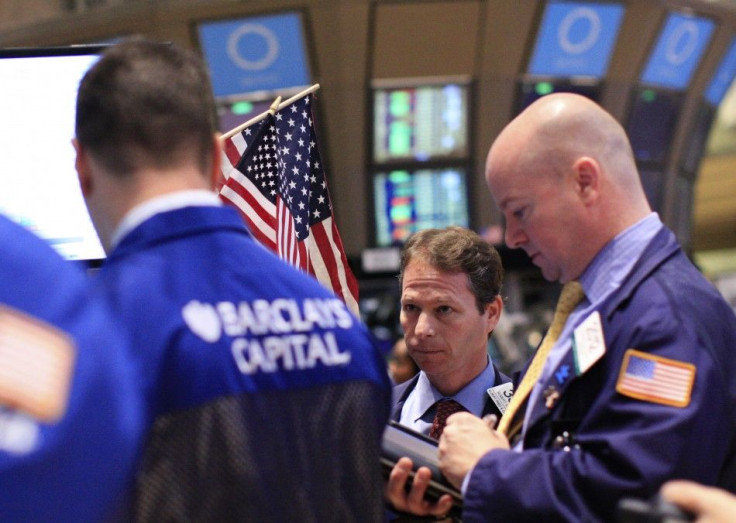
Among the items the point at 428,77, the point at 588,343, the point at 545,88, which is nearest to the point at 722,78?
the point at 545,88

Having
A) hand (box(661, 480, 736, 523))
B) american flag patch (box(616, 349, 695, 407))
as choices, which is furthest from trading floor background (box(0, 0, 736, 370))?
hand (box(661, 480, 736, 523))

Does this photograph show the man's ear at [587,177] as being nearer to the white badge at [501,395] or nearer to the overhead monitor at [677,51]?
the white badge at [501,395]

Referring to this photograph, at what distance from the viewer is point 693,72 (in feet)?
44.9

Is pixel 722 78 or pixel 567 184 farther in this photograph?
pixel 722 78

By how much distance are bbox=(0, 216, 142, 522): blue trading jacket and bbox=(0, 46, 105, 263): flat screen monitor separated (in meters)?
1.48

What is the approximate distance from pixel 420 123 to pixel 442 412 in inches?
392

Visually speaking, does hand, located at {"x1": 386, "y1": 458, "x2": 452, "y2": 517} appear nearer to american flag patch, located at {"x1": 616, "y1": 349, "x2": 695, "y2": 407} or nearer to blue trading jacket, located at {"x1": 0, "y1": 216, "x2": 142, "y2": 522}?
american flag patch, located at {"x1": 616, "y1": 349, "x2": 695, "y2": 407}

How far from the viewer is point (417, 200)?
510 inches

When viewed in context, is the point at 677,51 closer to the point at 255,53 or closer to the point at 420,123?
the point at 420,123

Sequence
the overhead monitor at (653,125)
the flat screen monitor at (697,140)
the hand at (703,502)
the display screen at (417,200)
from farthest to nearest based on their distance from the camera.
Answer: the flat screen monitor at (697,140), the overhead monitor at (653,125), the display screen at (417,200), the hand at (703,502)

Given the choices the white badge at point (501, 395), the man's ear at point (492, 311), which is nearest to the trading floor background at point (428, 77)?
the man's ear at point (492, 311)

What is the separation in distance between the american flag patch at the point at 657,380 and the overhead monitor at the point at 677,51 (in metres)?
11.8

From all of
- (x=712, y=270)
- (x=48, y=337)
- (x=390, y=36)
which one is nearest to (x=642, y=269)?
(x=48, y=337)

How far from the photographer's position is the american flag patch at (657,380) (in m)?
1.88
